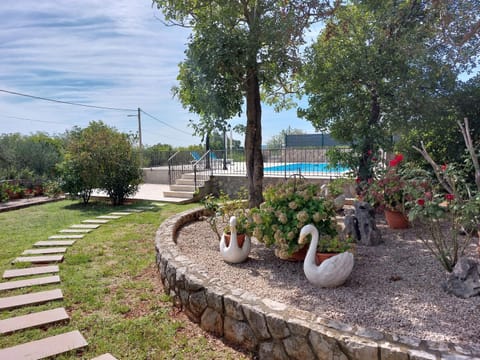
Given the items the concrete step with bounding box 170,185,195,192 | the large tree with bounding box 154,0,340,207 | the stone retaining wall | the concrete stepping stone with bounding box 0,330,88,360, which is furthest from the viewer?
the concrete step with bounding box 170,185,195,192

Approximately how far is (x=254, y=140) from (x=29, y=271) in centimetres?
357

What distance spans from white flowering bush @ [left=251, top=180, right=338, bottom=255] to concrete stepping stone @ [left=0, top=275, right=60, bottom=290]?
2378 mm

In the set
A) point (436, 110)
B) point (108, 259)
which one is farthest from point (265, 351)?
point (436, 110)

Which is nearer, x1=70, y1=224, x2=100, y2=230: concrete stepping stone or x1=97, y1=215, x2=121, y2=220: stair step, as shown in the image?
x1=70, y1=224, x2=100, y2=230: concrete stepping stone

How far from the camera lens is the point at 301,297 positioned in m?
2.65

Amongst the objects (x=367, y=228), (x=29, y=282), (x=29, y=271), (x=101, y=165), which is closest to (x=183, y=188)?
(x=101, y=165)

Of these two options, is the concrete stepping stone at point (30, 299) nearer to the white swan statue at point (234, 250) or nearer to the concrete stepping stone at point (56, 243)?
the white swan statue at point (234, 250)

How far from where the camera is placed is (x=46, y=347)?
2.35 meters

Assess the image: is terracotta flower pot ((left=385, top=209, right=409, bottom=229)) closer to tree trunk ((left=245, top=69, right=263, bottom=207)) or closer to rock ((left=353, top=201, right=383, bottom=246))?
rock ((left=353, top=201, right=383, bottom=246))

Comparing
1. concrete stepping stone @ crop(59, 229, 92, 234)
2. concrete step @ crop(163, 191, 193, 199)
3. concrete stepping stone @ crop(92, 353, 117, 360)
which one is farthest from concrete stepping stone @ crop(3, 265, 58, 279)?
concrete step @ crop(163, 191, 193, 199)

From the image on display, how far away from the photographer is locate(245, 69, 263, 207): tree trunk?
5.01m

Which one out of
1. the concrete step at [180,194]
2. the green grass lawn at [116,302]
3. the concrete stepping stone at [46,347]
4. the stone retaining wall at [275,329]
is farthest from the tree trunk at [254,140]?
the concrete step at [180,194]

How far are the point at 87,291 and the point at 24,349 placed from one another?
104 cm

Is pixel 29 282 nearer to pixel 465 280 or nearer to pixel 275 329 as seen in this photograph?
pixel 275 329
